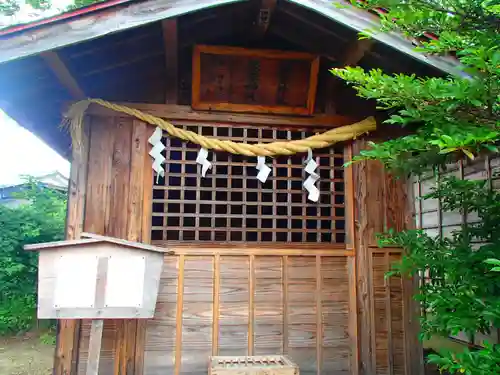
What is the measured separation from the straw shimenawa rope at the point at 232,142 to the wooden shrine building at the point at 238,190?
10 centimetres

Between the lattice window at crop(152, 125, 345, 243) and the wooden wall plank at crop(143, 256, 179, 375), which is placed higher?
the lattice window at crop(152, 125, 345, 243)

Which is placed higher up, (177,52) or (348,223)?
(177,52)

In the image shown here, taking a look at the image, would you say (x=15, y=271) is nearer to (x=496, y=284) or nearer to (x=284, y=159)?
(x=284, y=159)

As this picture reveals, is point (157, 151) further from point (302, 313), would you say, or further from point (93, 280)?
point (302, 313)

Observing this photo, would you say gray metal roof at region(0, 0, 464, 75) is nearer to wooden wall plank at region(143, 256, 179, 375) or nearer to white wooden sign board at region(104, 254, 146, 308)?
white wooden sign board at region(104, 254, 146, 308)

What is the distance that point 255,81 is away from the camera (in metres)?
4.95

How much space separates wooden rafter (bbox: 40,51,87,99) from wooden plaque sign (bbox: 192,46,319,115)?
4.25 ft

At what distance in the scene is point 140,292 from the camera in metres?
3.89

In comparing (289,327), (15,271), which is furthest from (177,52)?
(15,271)

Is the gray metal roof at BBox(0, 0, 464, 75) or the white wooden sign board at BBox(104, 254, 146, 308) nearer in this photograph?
the gray metal roof at BBox(0, 0, 464, 75)

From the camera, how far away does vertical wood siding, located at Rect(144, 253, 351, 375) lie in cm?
450

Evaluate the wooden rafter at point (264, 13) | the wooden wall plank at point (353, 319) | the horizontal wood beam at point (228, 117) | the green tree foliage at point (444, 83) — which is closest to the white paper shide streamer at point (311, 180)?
the horizontal wood beam at point (228, 117)

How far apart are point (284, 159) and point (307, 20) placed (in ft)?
5.33

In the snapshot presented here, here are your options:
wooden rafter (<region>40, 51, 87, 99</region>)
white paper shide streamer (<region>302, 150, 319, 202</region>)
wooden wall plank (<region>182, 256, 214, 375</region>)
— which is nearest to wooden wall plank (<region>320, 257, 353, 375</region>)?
white paper shide streamer (<region>302, 150, 319, 202</region>)
